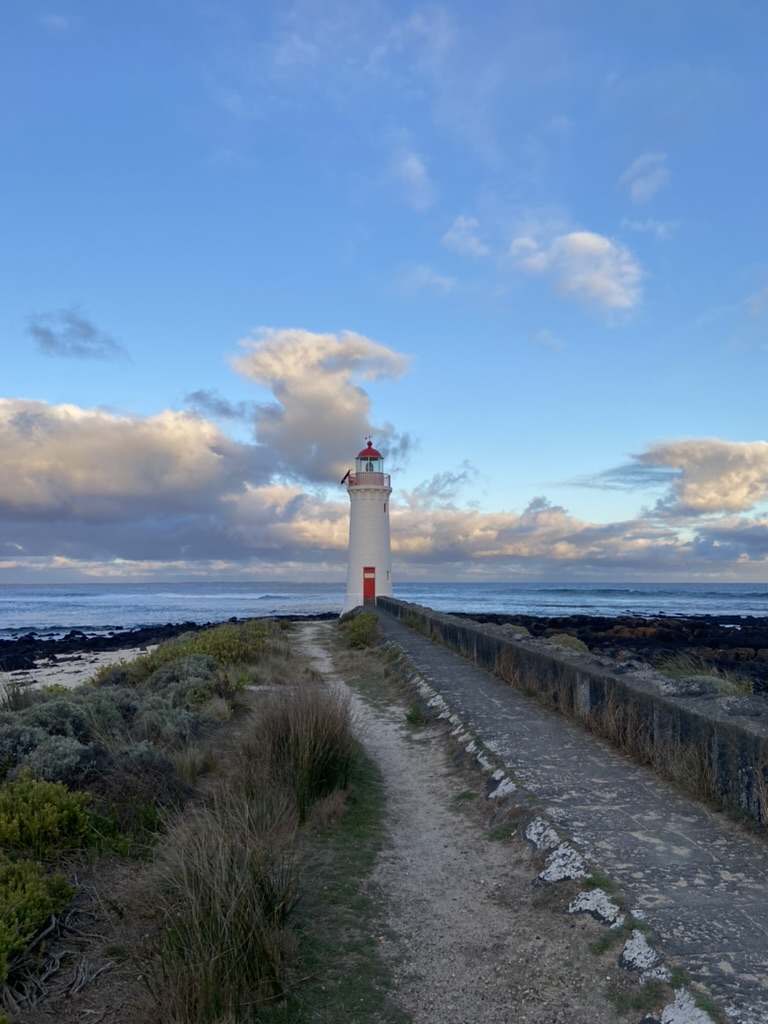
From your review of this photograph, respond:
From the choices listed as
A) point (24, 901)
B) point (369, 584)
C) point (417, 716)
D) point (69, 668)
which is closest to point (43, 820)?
point (24, 901)

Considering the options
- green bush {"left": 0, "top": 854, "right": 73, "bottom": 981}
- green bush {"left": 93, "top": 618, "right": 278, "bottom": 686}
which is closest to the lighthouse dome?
green bush {"left": 93, "top": 618, "right": 278, "bottom": 686}

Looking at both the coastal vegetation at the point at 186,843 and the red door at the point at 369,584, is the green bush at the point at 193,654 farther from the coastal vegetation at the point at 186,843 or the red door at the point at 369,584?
the red door at the point at 369,584

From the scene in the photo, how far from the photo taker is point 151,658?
43.8 feet

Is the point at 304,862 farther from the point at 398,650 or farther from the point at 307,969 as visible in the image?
the point at 398,650

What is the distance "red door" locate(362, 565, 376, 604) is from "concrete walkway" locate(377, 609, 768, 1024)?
793 inches

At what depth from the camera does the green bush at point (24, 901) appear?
3055 millimetres

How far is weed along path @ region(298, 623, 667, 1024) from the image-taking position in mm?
2781

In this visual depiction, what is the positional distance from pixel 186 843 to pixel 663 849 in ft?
7.94

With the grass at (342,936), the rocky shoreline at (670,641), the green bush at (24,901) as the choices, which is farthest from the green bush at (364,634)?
the green bush at (24,901)

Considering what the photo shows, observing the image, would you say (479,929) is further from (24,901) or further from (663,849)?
(24,901)

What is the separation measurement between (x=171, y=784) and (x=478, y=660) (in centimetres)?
701

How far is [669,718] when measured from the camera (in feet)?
16.9

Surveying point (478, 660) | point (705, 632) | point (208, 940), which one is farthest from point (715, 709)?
point (705, 632)

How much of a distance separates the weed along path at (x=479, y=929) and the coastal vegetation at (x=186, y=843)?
0.84 feet
